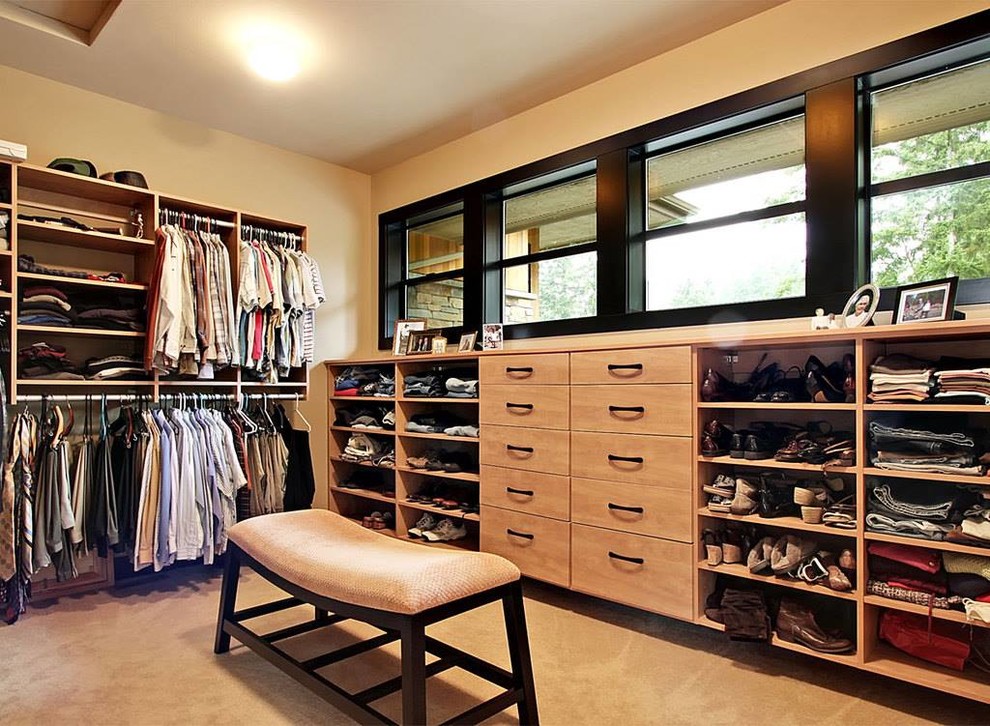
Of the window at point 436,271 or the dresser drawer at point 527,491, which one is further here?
the window at point 436,271

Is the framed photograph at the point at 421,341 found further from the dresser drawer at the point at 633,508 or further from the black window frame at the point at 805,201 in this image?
the dresser drawer at the point at 633,508

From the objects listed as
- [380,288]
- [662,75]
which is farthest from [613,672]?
[380,288]

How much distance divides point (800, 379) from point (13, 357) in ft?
11.6

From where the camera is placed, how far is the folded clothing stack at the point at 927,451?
2.00m

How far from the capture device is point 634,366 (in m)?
2.73

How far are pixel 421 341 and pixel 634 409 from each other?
72.7 inches

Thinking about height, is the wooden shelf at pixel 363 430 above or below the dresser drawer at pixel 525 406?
below

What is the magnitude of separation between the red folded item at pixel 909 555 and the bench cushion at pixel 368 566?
1306 millimetres

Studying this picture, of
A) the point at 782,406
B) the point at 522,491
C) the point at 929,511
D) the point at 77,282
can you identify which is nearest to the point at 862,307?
the point at 782,406

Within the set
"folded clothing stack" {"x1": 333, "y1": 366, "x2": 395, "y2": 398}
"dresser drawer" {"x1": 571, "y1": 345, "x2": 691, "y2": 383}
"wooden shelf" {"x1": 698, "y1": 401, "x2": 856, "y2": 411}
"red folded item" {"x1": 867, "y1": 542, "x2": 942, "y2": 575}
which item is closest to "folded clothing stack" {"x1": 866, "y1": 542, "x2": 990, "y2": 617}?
"red folded item" {"x1": 867, "y1": 542, "x2": 942, "y2": 575}

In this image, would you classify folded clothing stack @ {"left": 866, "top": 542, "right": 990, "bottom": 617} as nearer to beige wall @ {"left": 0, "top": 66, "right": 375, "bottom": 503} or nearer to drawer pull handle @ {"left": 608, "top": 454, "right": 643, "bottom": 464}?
drawer pull handle @ {"left": 608, "top": 454, "right": 643, "bottom": 464}

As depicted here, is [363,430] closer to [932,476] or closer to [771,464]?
[771,464]

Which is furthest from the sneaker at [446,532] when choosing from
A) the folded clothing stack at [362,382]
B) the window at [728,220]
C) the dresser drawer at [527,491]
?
the window at [728,220]

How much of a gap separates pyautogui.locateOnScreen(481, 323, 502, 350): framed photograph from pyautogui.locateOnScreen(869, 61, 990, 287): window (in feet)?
6.38
